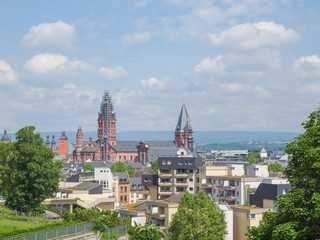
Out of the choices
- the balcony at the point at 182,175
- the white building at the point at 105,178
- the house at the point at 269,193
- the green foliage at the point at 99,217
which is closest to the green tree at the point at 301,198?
the green foliage at the point at 99,217

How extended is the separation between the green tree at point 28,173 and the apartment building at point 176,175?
40.2 m

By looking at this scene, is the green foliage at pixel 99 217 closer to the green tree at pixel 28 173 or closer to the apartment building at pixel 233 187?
the green tree at pixel 28 173

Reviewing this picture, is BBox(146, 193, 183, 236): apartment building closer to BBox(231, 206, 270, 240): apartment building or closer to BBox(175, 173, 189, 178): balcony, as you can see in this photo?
BBox(231, 206, 270, 240): apartment building

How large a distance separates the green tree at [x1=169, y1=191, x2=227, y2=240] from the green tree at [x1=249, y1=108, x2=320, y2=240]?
3059 centimetres

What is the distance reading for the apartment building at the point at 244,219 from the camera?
239 feet

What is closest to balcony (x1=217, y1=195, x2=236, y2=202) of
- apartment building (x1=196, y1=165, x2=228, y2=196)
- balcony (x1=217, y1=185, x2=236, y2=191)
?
balcony (x1=217, y1=185, x2=236, y2=191)

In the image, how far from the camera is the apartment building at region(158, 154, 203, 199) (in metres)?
100

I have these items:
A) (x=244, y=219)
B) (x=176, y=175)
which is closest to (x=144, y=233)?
(x=244, y=219)

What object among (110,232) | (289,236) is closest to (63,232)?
(110,232)

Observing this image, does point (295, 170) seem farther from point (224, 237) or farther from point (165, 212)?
point (165, 212)

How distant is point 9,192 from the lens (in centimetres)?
6012

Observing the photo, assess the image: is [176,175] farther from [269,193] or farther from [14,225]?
[14,225]

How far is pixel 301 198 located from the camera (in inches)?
1326

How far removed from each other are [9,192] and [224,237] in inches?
1083
